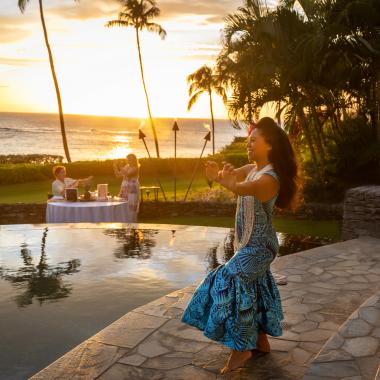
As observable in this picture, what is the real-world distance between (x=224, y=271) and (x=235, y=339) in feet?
1.67

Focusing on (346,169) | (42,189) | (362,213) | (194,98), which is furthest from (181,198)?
(194,98)

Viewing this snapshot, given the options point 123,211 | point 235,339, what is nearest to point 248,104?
point 123,211

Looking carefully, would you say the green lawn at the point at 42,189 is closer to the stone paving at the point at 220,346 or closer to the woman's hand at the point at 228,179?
the stone paving at the point at 220,346

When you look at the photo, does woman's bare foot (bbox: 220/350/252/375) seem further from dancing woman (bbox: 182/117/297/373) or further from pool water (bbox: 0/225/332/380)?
pool water (bbox: 0/225/332/380)

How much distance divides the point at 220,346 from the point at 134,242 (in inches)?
203

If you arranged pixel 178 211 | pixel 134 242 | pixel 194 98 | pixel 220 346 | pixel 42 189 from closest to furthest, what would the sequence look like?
pixel 220 346 → pixel 134 242 → pixel 178 211 → pixel 42 189 → pixel 194 98

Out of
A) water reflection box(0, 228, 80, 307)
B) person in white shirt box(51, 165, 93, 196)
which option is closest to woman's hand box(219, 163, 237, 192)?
water reflection box(0, 228, 80, 307)

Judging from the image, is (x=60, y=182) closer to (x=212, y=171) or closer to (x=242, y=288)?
(x=242, y=288)

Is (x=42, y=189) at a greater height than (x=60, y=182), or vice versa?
(x=60, y=182)

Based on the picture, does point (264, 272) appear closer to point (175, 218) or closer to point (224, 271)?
point (224, 271)

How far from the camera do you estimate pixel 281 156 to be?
3.98 m

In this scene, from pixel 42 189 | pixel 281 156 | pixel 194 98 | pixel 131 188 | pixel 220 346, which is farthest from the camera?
pixel 194 98

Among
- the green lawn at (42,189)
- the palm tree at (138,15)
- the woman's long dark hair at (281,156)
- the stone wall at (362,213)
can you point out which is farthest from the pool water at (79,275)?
the palm tree at (138,15)

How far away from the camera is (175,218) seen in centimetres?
1526
